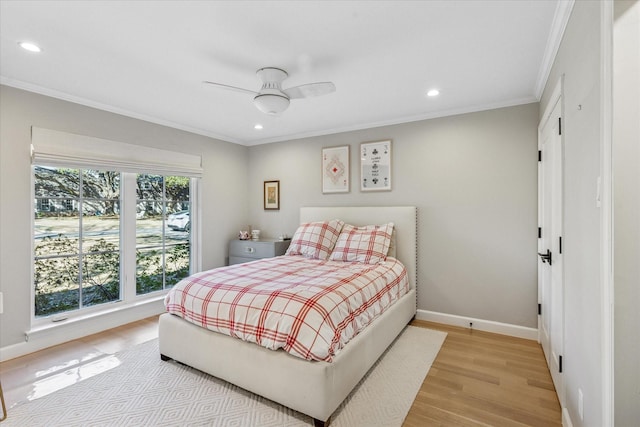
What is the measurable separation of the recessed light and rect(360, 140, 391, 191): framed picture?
3243 mm

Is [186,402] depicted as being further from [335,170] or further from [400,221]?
[335,170]

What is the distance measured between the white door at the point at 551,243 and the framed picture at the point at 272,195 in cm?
341

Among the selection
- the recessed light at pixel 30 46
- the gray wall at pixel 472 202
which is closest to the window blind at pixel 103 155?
the recessed light at pixel 30 46

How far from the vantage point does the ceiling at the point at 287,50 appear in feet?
5.89

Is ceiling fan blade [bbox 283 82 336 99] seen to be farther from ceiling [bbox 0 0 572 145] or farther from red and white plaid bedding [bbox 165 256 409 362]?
red and white plaid bedding [bbox 165 256 409 362]

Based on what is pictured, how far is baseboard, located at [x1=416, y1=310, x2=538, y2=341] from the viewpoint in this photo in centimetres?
314

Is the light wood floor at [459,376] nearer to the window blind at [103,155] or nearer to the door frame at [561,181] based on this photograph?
the door frame at [561,181]

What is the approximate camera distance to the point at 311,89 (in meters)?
2.29

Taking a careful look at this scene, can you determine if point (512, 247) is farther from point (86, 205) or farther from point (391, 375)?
point (86, 205)

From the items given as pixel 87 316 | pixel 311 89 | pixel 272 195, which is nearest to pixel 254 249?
pixel 272 195

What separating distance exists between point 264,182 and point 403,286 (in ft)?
9.16

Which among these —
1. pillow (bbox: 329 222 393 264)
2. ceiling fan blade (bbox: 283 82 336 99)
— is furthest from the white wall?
pillow (bbox: 329 222 393 264)

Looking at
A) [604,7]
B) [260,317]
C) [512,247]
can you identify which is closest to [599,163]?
[604,7]

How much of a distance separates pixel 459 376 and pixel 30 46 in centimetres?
404
